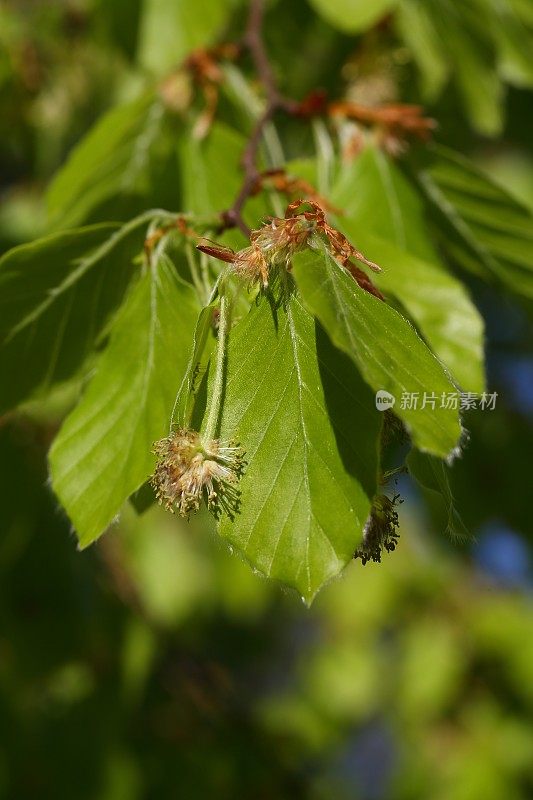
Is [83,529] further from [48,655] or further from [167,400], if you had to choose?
[48,655]

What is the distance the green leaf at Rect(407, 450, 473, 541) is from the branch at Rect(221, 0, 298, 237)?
Result: 0.32 metres

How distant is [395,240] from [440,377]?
0.57 metres

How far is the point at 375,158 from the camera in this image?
4.15 ft

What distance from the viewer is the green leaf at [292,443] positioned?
2.30 feet

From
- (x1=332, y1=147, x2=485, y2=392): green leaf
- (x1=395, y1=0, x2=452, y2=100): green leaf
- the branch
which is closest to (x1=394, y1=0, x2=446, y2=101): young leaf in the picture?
(x1=395, y1=0, x2=452, y2=100): green leaf

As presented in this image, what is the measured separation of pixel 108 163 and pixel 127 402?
1.59ft

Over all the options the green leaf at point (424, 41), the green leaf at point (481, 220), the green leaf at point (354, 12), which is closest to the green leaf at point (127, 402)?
the green leaf at point (481, 220)

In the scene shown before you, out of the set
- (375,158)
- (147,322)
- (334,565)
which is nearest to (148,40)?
(375,158)

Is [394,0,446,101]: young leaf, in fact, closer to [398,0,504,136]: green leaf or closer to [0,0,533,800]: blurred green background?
→ [398,0,504,136]: green leaf

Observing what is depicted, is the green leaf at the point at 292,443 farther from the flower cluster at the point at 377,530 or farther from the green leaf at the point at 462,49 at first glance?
the green leaf at the point at 462,49

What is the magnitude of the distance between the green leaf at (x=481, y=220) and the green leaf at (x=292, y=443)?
0.62 metres

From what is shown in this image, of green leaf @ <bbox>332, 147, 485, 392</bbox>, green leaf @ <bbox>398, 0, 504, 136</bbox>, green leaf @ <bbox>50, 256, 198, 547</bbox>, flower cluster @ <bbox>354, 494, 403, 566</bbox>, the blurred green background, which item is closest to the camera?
flower cluster @ <bbox>354, 494, 403, 566</bbox>

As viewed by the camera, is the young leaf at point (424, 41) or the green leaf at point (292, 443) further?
the young leaf at point (424, 41)

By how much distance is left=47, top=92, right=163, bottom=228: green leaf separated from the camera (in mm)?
1193
